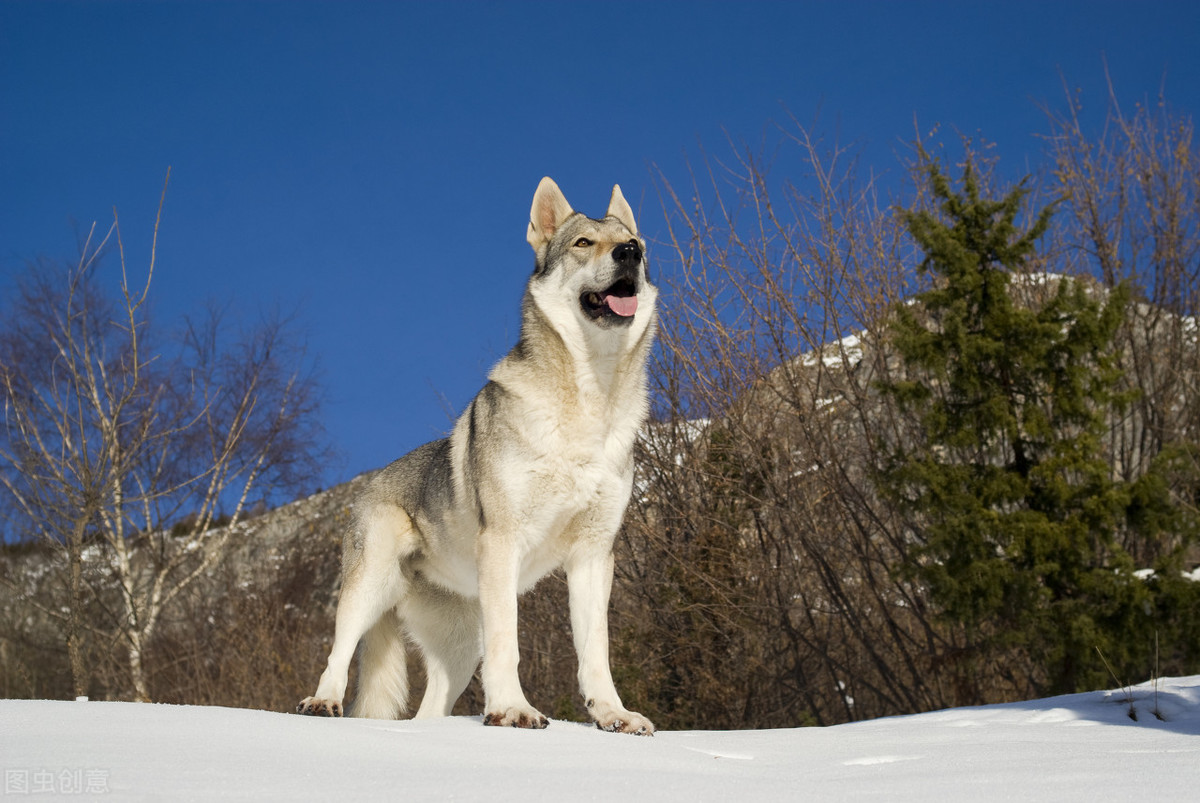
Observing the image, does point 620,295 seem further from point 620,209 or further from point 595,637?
point 595,637

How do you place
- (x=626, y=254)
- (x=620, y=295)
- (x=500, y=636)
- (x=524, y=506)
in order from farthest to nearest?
(x=620, y=295), (x=626, y=254), (x=524, y=506), (x=500, y=636)

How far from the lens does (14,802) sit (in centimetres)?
224

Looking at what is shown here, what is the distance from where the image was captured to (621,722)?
4.54 m

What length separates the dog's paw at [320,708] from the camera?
4766 millimetres

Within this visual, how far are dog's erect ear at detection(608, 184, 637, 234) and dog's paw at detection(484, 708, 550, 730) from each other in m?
2.89

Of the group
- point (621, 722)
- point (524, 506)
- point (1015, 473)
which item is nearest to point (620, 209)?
point (524, 506)

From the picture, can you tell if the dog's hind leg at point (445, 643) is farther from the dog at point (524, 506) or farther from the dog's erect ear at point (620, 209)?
the dog's erect ear at point (620, 209)

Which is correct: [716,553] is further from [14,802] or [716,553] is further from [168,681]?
[168,681]

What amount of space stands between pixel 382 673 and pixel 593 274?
2770 mm

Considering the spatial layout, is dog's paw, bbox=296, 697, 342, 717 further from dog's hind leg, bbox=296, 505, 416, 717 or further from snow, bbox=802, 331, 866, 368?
snow, bbox=802, 331, 866, 368

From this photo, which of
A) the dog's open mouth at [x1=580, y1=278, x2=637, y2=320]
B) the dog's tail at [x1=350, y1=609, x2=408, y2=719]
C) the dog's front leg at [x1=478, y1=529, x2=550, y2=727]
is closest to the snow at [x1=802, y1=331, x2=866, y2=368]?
the dog's open mouth at [x1=580, y1=278, x2=637, y2=320]

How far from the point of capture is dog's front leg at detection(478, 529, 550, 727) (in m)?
4.31

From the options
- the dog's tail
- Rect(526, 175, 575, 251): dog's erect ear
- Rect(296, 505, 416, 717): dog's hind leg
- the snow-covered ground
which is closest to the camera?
the snow-covered ground

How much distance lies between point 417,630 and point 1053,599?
5087 mm
